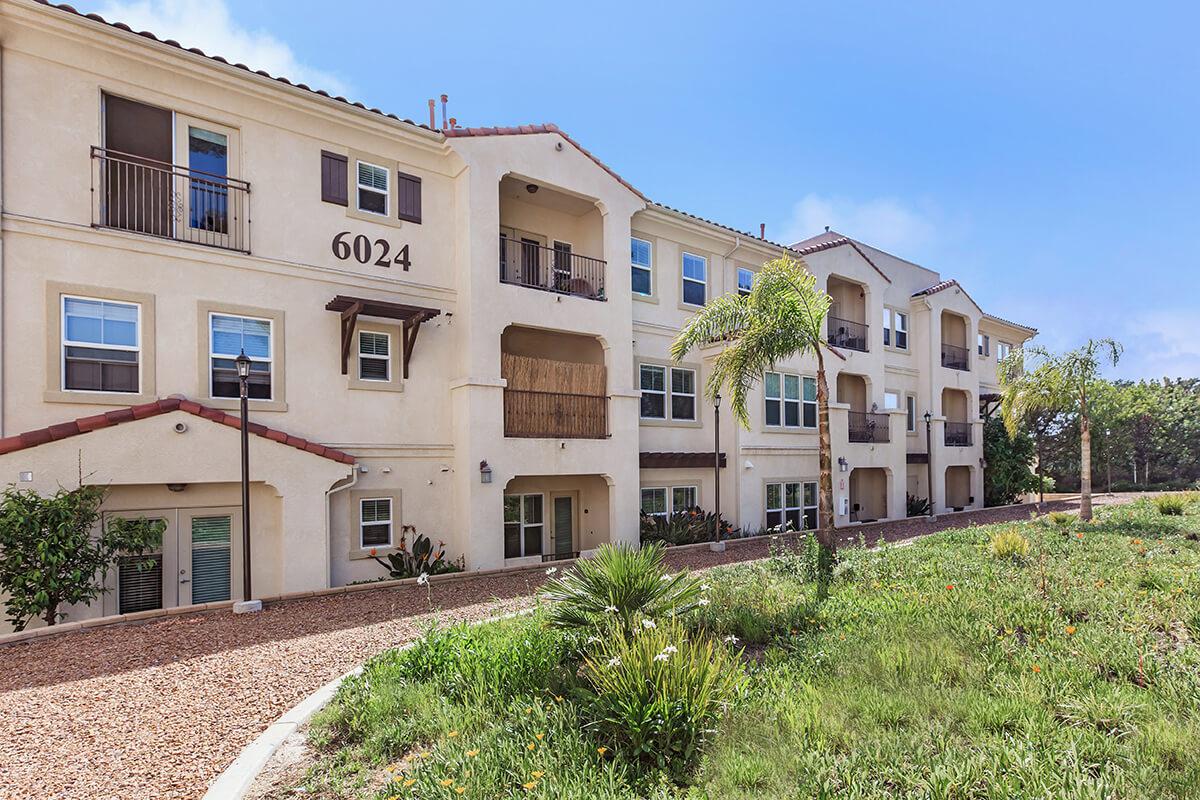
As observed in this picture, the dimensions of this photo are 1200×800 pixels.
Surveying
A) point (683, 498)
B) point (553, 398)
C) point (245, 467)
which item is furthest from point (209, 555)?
point (683, 498)

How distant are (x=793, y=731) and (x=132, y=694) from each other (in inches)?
277

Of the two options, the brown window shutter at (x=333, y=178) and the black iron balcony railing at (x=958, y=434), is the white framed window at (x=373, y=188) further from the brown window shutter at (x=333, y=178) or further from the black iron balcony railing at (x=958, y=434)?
the black iron balcony railing at (x=958, y=434)

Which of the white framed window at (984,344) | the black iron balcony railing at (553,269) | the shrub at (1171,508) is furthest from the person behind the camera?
the white framed window at (984,344)

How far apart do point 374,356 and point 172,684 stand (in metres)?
7.83

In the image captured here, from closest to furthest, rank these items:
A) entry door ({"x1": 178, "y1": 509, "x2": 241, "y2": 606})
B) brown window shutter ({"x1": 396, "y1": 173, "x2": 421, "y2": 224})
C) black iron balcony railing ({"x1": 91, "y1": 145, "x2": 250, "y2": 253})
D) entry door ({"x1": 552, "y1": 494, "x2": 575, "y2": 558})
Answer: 1. black iron balcony railing ({"x1": 91, "y1": 145, "x2": 250, "y2": 253})
2. entry door ({"x1": 178, "y1": 509, "x2": 241, "y2": 606})
3. brown window shutter ({"x1": 396, "y1": 173, "x2": 421, "y2": 224})
4. entry door ({"x1": 552, "y1": 494, "x2": 575, "y2": 558})

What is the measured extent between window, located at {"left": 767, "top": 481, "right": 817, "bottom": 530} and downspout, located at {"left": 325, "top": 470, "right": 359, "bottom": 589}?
518 inches

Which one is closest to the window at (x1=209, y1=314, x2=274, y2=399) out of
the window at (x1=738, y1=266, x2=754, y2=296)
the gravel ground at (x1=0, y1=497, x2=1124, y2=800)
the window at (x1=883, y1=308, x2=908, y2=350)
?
the gravel ground at (x1=0, y1=497, x2=1124, y2=800)

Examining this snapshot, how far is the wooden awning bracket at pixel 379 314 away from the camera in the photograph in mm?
12773

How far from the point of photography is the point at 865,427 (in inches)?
929

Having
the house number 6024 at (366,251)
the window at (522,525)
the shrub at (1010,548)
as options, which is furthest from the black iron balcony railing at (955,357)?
the house number 6024 at (366,251)

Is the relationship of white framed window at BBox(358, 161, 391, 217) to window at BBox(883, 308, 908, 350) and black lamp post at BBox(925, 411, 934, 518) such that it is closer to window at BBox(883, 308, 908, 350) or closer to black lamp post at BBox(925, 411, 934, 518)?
window at BBox(883, 308, 908, 350)

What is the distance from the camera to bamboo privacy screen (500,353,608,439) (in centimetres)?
1495

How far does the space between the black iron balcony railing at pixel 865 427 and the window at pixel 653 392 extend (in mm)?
8936

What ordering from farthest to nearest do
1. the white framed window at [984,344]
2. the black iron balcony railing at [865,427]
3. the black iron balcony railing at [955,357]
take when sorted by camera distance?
the white framed window at [984,344] → the black iron balcony railing at [955,357] → the black iron balcony railing at [865,427]
